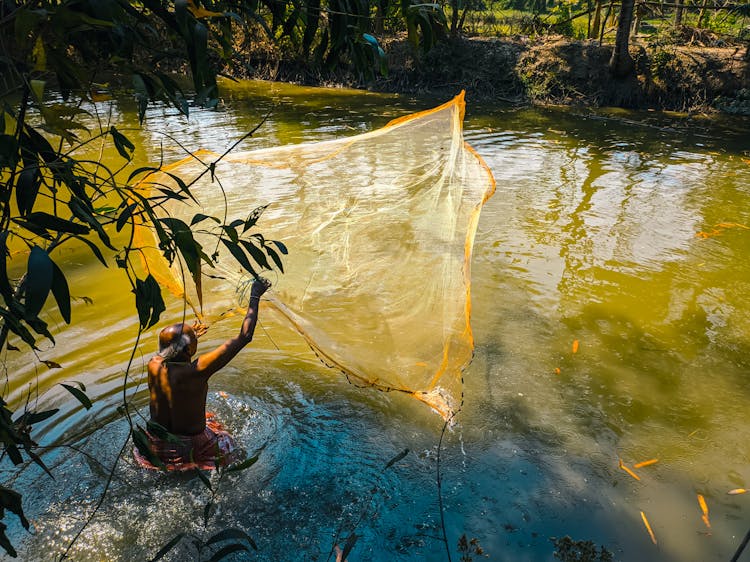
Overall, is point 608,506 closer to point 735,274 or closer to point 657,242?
point 735,274

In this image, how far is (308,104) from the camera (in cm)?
1448

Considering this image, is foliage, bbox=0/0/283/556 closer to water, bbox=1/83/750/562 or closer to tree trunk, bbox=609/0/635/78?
water, bbox=1/83/750/562

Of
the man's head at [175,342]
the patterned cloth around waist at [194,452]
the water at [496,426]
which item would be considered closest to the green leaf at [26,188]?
the water at [496,426]

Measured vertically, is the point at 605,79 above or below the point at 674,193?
above

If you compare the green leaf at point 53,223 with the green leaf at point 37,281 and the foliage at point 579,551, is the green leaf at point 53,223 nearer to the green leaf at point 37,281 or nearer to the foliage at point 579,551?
the green leaf at point 37,281

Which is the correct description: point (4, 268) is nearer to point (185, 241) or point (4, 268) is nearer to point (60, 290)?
point (60, 290)

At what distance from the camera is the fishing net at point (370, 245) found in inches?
129

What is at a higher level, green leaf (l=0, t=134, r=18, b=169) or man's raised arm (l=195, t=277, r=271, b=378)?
green leaf (l=0, t=134, r=18, b=169)

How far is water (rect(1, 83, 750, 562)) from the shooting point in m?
3.01

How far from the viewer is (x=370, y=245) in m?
3.87

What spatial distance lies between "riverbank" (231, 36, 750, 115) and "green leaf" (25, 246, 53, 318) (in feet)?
46.0

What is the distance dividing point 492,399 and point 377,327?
44.4 inches

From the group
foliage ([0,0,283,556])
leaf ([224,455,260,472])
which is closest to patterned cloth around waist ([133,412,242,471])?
leaf ([224,455,260,472])

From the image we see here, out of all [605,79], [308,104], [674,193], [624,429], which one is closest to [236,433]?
[624,429]
